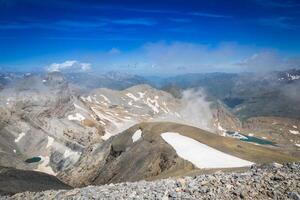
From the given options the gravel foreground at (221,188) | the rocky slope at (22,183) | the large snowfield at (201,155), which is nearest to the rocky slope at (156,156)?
the large snowfield at (201,155)

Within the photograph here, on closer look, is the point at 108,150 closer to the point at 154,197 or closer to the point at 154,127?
the point at 154,127

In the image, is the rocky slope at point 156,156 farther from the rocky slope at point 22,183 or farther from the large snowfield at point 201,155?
the rocky slope at point 22,183

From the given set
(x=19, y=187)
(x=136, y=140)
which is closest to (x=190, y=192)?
(x=19, y=187)

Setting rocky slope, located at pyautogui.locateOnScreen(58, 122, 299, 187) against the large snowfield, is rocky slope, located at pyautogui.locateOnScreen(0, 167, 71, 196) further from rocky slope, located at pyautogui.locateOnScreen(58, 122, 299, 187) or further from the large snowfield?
the large snowfield

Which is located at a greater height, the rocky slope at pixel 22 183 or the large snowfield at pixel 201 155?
the large snowfield at pixel 201 155

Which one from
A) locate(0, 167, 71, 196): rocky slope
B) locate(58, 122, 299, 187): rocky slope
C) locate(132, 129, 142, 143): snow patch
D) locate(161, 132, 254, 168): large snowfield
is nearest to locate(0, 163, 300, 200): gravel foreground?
locate(58, 122, 299, 187): rocky slope

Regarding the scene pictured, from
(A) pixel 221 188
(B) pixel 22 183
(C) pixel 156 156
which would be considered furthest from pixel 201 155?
(A) pixel 221 188
